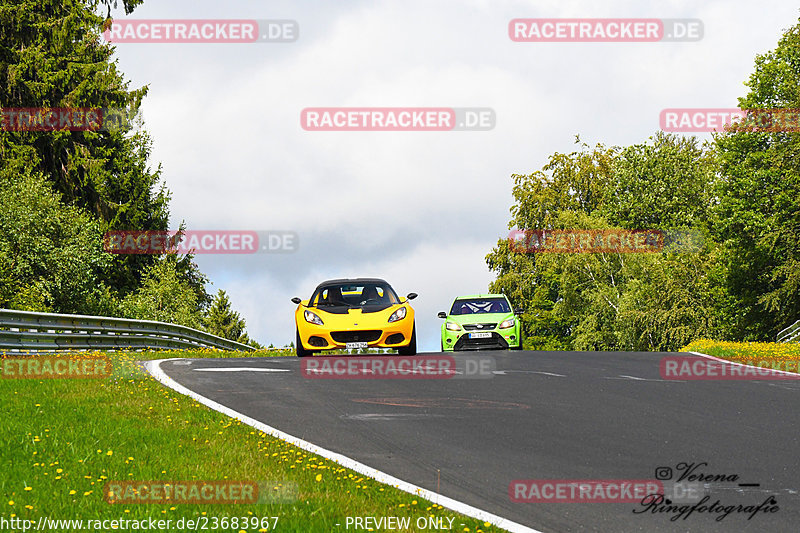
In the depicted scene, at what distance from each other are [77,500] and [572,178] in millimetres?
58101

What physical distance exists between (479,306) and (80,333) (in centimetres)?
1072

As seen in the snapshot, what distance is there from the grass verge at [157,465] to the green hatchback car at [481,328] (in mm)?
12855

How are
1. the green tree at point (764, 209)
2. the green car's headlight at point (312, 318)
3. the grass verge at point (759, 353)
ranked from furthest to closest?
the green tree at point (764, 209), the grass verge at point (759, 353), the green car's headlight at point (312, 318)

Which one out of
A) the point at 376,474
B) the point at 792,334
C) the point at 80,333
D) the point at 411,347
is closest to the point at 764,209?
the point at 792,334

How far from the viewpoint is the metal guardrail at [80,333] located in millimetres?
20094

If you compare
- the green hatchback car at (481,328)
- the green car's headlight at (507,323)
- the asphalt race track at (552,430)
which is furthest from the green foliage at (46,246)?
the asphalt race track at (552,430)

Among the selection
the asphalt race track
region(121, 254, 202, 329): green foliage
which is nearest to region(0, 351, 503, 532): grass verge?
the asphalt race track

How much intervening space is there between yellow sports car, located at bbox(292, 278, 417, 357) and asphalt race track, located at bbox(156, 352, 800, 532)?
5.93 feet

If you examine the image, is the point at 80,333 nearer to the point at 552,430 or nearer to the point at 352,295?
the point at 352,295

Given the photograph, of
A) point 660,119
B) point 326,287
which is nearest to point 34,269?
point 326,287

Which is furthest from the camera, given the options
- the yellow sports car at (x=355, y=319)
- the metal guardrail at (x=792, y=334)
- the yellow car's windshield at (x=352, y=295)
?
the metal guardrail at (x=792, y=334)

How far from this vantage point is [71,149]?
41.4 m

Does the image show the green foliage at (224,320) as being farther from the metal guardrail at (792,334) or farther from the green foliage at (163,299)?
the metal guardrail at (792,334)

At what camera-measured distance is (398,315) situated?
17.9 m
